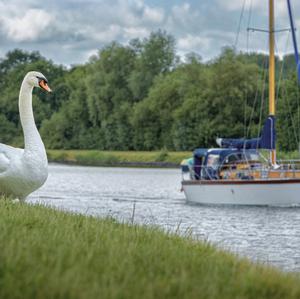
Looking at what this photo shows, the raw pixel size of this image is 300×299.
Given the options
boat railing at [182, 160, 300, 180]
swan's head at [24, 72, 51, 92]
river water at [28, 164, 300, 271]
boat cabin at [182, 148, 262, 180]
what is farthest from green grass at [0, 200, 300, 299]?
boat cabin at [182, 148, 262, 180]

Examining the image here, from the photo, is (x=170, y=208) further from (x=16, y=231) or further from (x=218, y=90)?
(x=218, y=90)

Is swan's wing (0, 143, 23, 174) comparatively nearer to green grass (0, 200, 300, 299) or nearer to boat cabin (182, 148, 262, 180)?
green grass (0, 200, 300, 299)

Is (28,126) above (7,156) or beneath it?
above

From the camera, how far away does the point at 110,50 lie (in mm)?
114250

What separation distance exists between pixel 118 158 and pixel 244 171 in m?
70.3

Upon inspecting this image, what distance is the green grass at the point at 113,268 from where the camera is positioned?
581 cm

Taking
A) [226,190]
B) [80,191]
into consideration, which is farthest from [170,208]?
[80,191]

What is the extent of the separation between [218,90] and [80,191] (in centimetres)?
4834

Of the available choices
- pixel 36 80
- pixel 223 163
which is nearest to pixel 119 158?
pixel 223 163

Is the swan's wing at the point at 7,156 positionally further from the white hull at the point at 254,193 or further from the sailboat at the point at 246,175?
the white hull at the point at 254,193

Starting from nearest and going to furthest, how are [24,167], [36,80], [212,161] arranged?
1. [24,167]
2. [36,80]
3. [212,161]

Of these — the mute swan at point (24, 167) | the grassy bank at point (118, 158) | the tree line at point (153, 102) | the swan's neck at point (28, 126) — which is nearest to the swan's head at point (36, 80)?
the swan's neck at point (28, 126)

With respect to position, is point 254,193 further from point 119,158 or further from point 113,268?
point 119,158

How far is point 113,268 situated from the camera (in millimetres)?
6703
